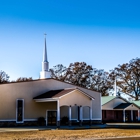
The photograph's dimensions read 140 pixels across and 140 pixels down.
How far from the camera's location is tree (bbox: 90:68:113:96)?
258ft

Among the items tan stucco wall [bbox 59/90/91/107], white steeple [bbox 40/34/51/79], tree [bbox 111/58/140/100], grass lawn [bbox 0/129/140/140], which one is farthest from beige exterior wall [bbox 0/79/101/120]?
tree [bbox 111/58/140/100]

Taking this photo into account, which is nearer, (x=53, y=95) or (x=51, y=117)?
(x=53, y=95)

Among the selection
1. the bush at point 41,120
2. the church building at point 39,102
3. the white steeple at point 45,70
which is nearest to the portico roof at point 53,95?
the church building at point 39,102

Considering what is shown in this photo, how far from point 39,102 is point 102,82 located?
137ft

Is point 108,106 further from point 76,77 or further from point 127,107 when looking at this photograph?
point 76,77

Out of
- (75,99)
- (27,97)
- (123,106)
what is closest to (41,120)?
(27,97)

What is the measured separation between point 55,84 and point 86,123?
6.58 metres

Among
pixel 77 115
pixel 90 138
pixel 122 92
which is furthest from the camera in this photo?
pixel 122 92

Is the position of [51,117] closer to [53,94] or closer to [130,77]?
[53,94]

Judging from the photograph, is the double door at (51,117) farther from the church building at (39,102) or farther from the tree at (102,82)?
the tree at (102,82)

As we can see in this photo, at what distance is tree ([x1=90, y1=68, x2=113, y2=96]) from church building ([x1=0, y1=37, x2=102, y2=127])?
119 ft

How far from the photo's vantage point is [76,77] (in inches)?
3039

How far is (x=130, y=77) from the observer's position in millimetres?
73625

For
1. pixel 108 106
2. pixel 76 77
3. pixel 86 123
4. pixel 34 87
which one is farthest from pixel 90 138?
pixel 76 77
